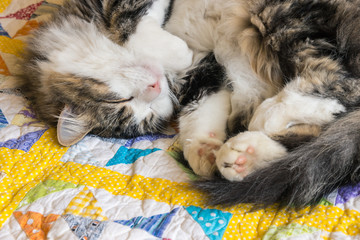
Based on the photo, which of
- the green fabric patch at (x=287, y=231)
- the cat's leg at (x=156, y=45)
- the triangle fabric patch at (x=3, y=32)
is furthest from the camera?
the triangle fabric patch at (x=3, y=32)

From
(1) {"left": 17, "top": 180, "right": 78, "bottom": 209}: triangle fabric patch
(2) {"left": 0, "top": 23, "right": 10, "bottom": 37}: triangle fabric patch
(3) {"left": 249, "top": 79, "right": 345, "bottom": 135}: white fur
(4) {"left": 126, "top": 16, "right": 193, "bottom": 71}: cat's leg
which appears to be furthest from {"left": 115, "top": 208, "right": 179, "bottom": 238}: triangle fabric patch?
(2) {"left": 0, "top": 23, "right": 10, "bottom": 37}: triangle fabric patch

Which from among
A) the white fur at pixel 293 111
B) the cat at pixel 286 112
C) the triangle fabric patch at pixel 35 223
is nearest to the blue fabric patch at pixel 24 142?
the triangle fabric patch at pixel 35 223

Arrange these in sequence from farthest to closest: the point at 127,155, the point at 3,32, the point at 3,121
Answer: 1. the point at 3,32
2. the point at 3,121
3. the point at 127,155

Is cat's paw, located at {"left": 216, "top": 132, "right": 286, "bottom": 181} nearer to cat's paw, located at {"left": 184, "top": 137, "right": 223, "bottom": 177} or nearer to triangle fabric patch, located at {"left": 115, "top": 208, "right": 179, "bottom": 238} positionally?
cat's paw, located at {"left": 184, "top": 137, "right": 223, "bottom": 177}

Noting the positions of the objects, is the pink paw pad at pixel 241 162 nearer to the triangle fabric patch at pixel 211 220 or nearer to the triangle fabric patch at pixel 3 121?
the triangle fabric patch at pixel 211 220

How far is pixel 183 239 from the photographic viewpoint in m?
0.92

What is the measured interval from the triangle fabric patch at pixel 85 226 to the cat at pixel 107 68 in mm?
389

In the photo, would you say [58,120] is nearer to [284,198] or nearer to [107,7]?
[107,7]

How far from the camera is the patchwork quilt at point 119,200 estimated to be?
3.08ft

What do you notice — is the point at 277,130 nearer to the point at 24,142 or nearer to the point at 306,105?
the point at 306,105

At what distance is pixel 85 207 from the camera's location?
105 cm

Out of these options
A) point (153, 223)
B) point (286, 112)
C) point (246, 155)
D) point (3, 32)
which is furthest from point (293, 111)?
point (3, 32)

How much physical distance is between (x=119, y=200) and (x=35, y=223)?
0.25 metres

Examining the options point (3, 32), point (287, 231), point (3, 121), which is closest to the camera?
point (287, 231)
